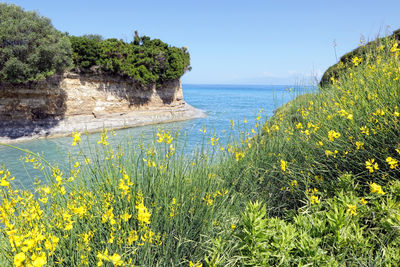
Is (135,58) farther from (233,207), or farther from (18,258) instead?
(18,258)

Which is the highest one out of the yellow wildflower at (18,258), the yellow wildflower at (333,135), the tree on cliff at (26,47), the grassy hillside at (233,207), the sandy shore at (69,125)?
the tree on cliff at (26,47)

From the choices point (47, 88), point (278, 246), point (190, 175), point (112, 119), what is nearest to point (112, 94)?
point (112, 119)

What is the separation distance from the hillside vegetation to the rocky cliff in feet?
2.99

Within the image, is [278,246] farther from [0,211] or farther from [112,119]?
[112,119]

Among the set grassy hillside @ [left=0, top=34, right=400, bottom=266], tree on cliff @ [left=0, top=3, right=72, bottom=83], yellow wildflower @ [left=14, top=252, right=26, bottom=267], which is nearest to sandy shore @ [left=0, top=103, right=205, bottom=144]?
tree on cliff @ [left=0, top=3, right=72, bottom=83]

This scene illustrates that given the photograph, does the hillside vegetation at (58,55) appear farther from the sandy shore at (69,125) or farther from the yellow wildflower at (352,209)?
the yellow wildflower at (352,209)

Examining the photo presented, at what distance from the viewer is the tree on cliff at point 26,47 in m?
14.8

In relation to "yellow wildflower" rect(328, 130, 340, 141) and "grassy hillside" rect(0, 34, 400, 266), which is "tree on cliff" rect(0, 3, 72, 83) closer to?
"grassy hillside" rect(0, 34, 400, 266)

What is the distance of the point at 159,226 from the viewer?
8.53 feet

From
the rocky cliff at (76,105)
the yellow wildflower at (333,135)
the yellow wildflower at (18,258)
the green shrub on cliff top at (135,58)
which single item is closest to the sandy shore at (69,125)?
the rocky cliff at (76,105)

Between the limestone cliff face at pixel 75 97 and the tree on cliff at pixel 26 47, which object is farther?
the limestone cliff face at pixel 75 97

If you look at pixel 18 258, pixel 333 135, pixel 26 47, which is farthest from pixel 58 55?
pixel 18 258

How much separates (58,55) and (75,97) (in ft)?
12.0

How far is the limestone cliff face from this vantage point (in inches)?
656
